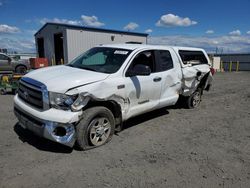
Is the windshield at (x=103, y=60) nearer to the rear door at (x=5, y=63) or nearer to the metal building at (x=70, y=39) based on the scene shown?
the metal building at (x=70, y=39)

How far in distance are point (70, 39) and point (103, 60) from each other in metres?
14.4

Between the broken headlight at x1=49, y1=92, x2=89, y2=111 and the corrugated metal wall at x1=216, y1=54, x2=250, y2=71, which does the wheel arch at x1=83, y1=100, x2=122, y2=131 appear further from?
the corrugated metal wall at x1=216, y1=54, x2=250, y2=71

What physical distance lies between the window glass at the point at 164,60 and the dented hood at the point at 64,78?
178cm

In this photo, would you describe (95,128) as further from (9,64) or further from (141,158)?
(9,64)

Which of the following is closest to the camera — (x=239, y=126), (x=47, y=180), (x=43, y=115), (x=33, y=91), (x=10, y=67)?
(x=47, y=180)

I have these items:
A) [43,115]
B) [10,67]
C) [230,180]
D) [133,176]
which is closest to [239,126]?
[230,180]

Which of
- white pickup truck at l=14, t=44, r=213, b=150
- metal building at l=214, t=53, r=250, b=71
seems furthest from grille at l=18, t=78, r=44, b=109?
metal building at l=214, t=53, r=250, b=71

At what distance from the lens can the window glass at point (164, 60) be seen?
5.58 m

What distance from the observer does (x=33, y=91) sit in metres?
4.02

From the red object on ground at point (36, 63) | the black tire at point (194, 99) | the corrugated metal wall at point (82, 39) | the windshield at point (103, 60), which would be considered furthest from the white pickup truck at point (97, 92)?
the red object on ground at point (36, 63)

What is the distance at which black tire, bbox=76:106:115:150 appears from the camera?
3916 mm

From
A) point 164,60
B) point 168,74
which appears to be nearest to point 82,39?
point 164,60

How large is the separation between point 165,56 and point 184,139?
7.14 ft

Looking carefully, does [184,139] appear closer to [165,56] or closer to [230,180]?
[230,180]
